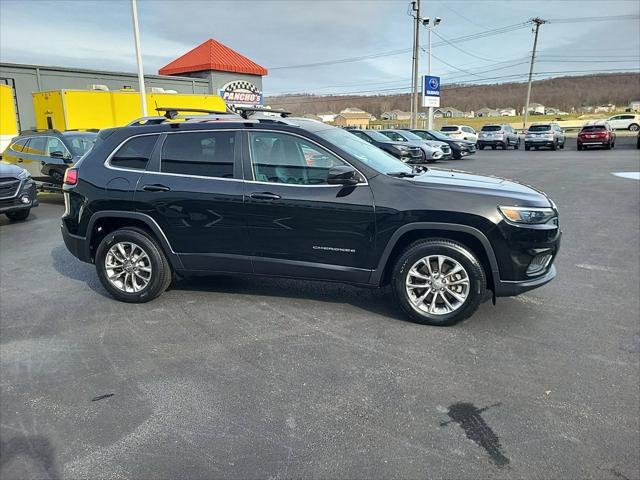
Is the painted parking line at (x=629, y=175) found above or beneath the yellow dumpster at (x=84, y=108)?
beneath

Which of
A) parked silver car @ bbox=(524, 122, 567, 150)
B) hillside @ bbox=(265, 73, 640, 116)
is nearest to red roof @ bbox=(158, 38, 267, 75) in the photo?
parked silver car @ bbox=(524, 122, 567, 150)

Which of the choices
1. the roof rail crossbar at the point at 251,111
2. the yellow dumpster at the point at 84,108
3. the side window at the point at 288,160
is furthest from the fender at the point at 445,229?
the yellow dumpster at the point at 84,108

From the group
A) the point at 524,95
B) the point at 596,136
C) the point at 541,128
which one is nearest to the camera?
the point at 596,136

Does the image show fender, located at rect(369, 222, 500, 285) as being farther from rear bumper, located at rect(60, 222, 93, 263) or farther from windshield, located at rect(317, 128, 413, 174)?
rear bumper, located at rect(60, 222, 93, 263)

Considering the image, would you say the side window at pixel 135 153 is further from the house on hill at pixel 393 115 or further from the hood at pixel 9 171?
the house on hill at pixel 393 115

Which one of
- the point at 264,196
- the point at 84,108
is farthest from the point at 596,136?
the point at 264,196

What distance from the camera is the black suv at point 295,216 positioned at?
4.17 meters

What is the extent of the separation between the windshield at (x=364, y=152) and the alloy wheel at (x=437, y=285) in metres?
0.96

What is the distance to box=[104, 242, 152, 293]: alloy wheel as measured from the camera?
16.5 ft

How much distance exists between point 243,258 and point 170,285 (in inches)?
52.5

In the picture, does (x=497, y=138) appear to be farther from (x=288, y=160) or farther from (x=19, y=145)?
(x=288, y=160)

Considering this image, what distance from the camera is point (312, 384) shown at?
3430mm

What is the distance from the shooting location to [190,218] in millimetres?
4758

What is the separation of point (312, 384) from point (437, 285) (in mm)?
1511
